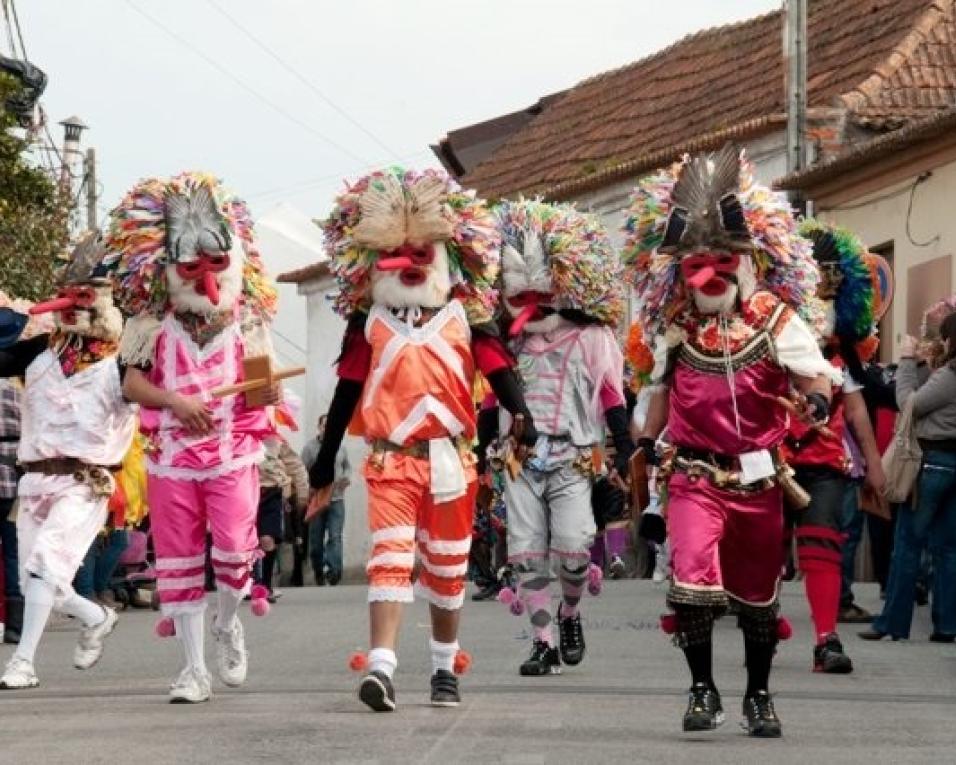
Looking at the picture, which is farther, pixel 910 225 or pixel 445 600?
pixel 910 225

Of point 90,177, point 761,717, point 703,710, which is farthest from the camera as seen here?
point 90,177

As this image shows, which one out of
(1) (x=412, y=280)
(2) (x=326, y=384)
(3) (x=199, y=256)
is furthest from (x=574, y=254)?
(2) (x=326, y=384)

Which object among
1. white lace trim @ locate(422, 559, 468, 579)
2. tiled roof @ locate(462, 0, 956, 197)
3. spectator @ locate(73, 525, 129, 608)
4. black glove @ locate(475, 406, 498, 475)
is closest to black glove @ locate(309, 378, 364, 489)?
white lace trim @ locate(422, 559, 468, 579)

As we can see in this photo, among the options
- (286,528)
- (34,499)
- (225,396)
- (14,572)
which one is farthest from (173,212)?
(286,528)

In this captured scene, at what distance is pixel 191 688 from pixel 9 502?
522cm

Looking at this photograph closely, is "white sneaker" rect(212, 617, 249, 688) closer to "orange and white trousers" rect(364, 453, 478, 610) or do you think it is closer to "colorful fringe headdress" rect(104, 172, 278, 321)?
"orange and white trousers" rect(364, 453, 478, 610)

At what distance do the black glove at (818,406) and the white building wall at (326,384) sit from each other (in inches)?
1288

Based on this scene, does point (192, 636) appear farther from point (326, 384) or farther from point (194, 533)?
point (326, 384)

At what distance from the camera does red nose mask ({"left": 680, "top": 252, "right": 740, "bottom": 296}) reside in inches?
412

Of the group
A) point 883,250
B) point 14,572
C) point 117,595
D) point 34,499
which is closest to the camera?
point 34,499

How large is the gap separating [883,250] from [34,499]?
55.4 ft

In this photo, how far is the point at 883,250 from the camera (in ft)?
94.2

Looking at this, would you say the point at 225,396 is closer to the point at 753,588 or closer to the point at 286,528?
the point at 753,588

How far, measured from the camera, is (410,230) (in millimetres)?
11367
